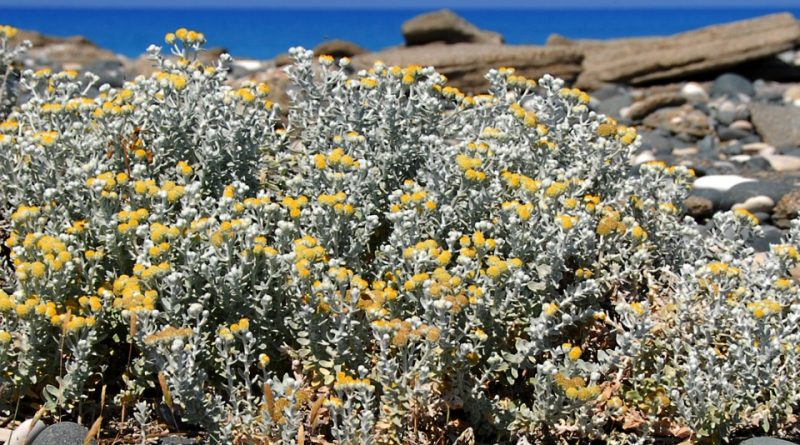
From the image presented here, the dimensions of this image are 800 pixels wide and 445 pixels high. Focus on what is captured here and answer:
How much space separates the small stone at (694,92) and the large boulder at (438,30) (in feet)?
16.4

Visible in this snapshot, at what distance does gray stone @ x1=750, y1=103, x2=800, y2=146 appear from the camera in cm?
1124

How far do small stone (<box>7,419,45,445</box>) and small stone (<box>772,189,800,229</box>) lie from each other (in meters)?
5.93

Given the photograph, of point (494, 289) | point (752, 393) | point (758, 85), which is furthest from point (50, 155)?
point (758, 85)

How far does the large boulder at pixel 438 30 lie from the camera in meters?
18.3

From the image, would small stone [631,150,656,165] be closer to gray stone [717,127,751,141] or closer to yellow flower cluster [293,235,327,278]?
gray stone [717,127,751,141]

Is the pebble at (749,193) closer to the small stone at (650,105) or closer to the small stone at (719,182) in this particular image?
the small stone at (719,182)

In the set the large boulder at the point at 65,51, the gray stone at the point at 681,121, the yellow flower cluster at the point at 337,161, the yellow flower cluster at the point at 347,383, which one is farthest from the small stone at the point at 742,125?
the large boulder at the point at 65,51

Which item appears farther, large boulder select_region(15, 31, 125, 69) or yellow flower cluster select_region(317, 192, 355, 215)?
large boulder select_region(15, 31, 125, 69)

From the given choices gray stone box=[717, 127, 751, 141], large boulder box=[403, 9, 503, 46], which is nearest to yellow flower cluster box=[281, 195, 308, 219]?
gray stone box=[717, 127, 751, 141]

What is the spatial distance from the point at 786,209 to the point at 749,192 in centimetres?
47

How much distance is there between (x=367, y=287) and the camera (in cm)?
411

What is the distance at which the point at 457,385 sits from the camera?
373cm

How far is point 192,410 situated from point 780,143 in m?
9.50

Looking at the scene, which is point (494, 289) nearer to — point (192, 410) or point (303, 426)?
point (303, 426)
